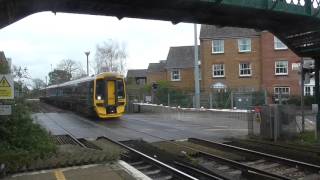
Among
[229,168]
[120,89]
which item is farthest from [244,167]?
[120,89]

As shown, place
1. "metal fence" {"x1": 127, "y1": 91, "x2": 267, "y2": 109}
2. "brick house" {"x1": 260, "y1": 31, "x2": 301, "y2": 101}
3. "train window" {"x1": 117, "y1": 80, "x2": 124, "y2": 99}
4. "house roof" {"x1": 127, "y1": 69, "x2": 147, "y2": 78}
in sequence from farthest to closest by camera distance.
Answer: "house roof" {"x1": 127, "y1": 69, "x2": 147, "y2": 78} → "brick house" {"x1": 260, "y1": 31, "x2": 301, "y2": 101} → "metal fence" {"x1": 127, "y1": 91, "x2": 267, "y2": 109} → "train window" {"x1": 117, "y1": 80, "x2": 124, "y2": 99}

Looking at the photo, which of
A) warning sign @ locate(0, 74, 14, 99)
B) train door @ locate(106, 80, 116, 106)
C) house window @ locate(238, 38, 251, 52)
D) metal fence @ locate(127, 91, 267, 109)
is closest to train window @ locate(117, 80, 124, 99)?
train door @ locate(106, 80, 116, 106)

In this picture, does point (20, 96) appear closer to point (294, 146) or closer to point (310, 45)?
point (294, 146)

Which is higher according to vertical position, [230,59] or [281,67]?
[230,59]

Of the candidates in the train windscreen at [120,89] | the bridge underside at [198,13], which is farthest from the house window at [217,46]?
the bridge underside at [198,13]

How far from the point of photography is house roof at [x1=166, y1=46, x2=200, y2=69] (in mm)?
65312

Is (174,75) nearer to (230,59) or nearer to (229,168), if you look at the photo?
(230,59)

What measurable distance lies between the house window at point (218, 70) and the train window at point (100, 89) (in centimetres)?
2862

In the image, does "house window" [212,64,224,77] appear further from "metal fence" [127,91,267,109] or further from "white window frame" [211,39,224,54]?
"metal fence" [127,91,267,109]

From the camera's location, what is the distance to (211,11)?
1532 centimetres

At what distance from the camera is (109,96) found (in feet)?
95.8

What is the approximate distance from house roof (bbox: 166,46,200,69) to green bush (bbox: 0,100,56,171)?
51363 millimetres

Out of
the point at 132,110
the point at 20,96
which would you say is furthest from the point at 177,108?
the point at 20,96

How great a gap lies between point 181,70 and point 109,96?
36.3 m
